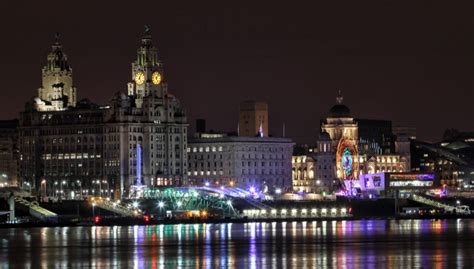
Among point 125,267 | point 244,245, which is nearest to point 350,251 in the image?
point 244,245

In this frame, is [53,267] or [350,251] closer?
[53,267]

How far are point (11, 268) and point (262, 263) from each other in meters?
26.0

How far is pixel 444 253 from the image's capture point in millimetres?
170500

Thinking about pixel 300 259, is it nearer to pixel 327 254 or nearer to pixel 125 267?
pixel 327 254

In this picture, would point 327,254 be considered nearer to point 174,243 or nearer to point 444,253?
point 444,253

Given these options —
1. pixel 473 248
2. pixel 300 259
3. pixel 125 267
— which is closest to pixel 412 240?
pixel 473 248

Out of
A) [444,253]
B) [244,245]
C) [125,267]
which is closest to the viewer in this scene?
[125,267]

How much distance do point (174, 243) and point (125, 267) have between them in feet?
134

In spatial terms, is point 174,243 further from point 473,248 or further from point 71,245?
point 473,248

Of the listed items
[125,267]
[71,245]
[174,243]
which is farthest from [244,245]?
[125,267]

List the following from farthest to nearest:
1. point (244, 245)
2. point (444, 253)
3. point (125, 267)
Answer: point (244, 245) < point (444, 253) < point (125, 267)

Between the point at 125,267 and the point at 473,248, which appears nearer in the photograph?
the point at 125,267

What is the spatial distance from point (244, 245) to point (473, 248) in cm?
2973

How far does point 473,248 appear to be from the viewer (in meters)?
178
